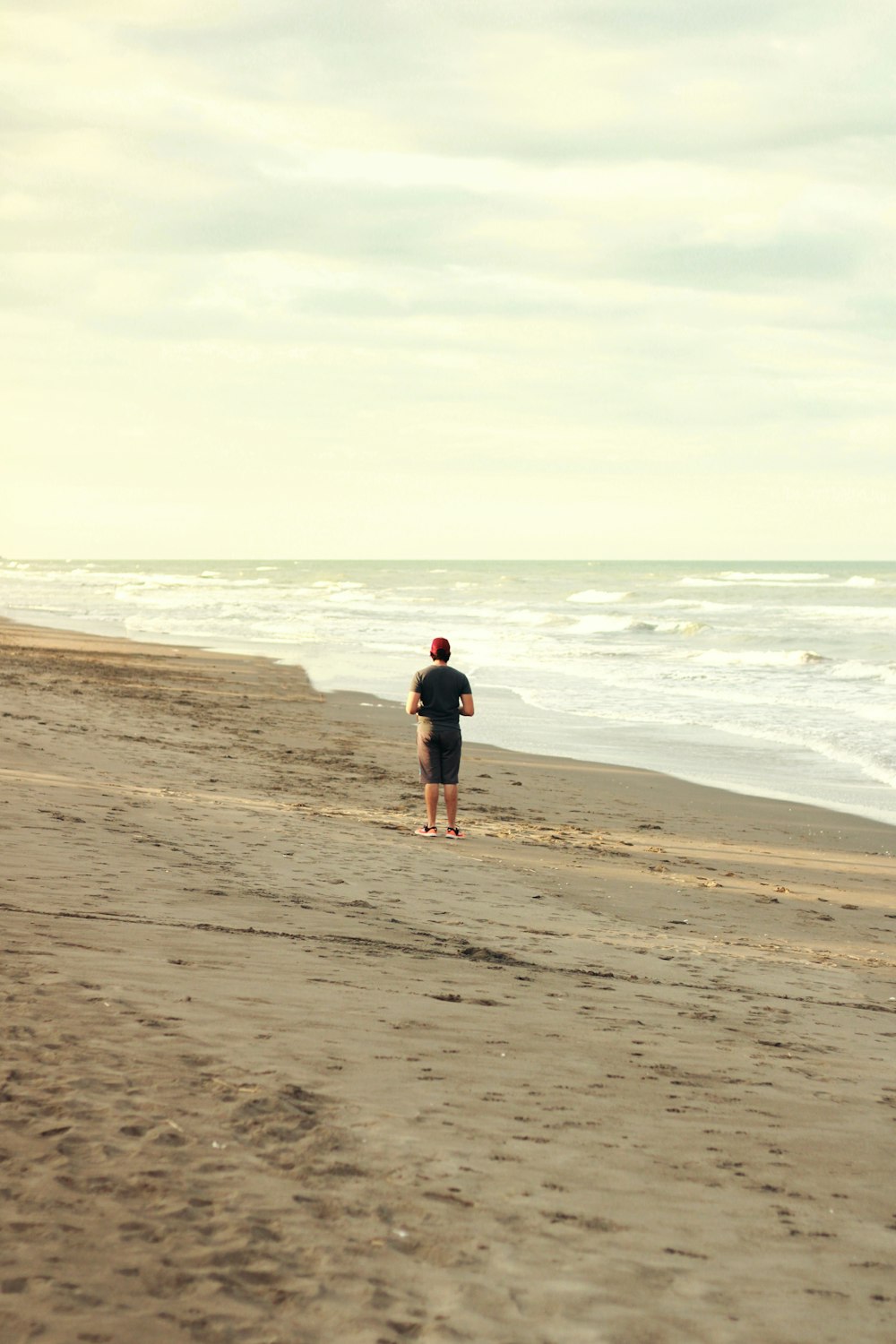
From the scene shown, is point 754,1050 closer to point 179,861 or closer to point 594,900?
point 594,900

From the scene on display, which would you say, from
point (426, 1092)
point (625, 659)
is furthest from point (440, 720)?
point (625, 659)

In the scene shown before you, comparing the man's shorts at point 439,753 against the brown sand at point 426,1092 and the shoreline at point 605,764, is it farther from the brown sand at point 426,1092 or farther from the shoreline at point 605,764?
the shoreline at point 605,764

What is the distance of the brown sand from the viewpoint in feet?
10.1

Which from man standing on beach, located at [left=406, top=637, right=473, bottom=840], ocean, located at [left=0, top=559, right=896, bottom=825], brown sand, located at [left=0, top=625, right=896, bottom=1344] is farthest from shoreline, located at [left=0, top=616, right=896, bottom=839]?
man standing on beach, located at [left=406, top=637, right=473, bottom=840]

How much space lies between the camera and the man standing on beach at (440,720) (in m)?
10.6

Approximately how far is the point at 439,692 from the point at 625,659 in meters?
21.3

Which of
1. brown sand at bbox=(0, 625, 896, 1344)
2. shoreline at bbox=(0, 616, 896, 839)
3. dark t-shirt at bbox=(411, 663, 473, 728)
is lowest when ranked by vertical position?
brown sand at bbox=(0, 625, 896, 1344)

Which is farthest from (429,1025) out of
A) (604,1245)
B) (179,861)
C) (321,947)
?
(179,861)

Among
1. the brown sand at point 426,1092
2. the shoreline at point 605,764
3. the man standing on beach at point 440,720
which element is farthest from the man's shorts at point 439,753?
the shoreline at point 605,764

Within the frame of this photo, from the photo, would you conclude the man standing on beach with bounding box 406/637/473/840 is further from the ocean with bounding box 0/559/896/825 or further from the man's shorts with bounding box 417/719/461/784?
the ocean with bounding box 0/559/896/825

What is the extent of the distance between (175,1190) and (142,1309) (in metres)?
0.53

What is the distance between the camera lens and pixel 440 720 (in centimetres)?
1078

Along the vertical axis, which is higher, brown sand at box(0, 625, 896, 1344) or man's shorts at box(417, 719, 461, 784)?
man's shorts at box(417, 719, 461, 784)

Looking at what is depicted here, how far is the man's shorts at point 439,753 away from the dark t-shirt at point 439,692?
8 cm
